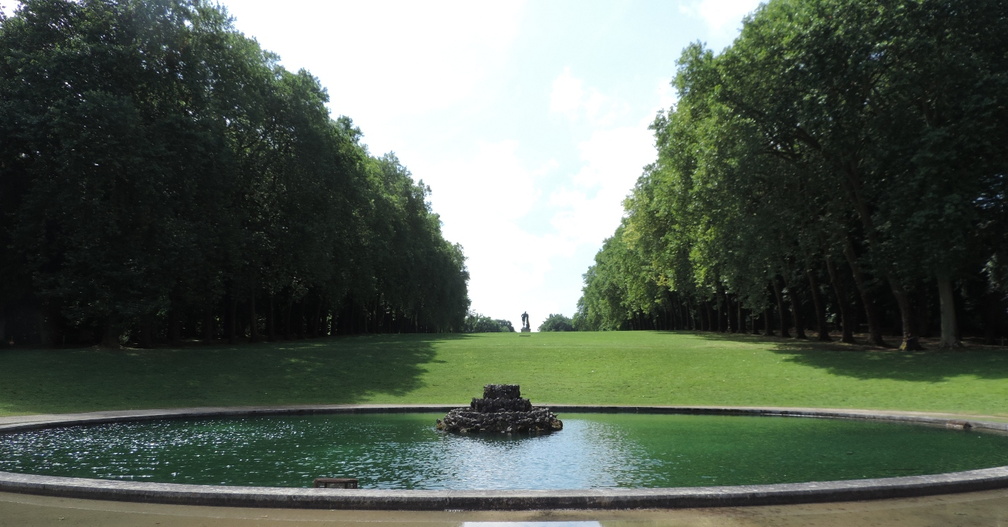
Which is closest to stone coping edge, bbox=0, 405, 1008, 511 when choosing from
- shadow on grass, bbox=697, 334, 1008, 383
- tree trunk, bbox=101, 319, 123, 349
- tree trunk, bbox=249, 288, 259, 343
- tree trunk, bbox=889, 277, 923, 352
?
shadow on grass, bbox=697, 334, 1008, 383

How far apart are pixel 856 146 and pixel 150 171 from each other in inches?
1445

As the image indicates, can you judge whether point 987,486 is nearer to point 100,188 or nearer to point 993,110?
point 993,110

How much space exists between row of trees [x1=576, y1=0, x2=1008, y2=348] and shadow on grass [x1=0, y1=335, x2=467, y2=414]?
19878mm

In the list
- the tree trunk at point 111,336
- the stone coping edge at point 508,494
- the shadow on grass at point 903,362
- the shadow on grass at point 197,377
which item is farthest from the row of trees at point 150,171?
the shadow on grass at point 903,362

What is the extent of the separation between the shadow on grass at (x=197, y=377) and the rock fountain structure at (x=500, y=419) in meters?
8.54

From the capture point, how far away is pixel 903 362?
3050cm

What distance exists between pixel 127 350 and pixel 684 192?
112 feet

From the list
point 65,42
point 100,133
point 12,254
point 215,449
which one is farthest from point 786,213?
point 12,254

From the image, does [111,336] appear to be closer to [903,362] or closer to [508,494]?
[508,494]

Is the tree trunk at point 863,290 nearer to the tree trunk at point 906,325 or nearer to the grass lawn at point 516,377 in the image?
the tree trunk at point 906,325

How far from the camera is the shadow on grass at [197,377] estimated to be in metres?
24.1

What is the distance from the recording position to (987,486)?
31.7 ft

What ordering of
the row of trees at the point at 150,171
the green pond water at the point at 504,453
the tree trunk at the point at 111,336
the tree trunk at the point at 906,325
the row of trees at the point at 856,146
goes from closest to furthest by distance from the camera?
the green pond water at the point at 504,453, the row of trees at the point at 856,146, the row of trees at the point at 150,171, the tree trunk at the point at 906,325, the tree trunk at the point at 111,336

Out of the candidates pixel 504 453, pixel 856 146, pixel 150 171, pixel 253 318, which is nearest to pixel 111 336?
pixel 150 171
